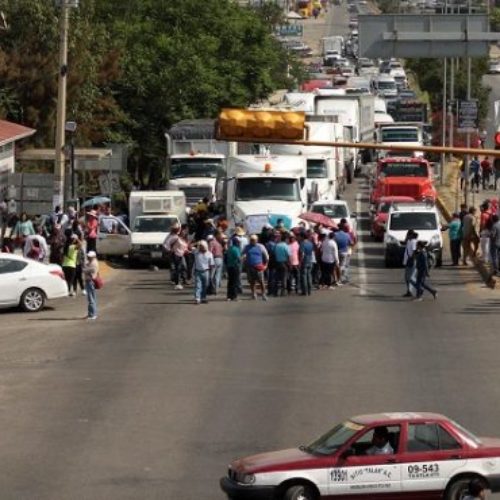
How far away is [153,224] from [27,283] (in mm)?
11638

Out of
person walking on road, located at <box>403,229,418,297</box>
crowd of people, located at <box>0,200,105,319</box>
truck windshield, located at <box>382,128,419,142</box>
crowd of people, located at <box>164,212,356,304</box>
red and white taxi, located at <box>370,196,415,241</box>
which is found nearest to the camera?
crowd of people, located at <box>0,200,105,319</box>

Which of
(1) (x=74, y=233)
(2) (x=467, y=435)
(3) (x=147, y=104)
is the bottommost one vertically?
(2) (x=467, y=435)

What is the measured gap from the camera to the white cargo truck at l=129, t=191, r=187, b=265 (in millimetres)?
47062

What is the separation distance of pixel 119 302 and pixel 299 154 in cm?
1782

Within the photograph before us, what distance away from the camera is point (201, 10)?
80375mm

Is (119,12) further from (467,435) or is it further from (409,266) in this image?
(467,435)

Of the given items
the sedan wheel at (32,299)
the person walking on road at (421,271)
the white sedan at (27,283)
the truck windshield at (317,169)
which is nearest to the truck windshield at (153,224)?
the truck windshield at (317,169)

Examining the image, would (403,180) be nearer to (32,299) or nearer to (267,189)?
(267,189)

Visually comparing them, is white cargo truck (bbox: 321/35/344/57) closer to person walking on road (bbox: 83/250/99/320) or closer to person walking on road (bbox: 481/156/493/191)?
person walking on road (bbox: 481/156/493/191)

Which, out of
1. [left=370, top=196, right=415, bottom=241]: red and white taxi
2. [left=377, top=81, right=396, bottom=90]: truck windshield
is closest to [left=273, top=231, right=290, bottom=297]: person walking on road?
[left=370, top=196, right=415, bottom=241]: red and white taxi

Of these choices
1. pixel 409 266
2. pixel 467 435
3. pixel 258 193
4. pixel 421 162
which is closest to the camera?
pixel 467 435

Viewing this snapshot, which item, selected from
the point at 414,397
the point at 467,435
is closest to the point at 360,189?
the point at 414,397

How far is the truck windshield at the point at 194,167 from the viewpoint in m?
60.3

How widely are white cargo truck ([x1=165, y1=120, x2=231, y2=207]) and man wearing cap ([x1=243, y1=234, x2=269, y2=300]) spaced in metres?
17.4
